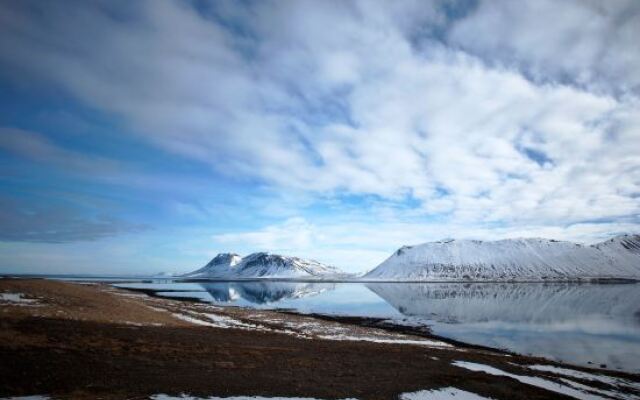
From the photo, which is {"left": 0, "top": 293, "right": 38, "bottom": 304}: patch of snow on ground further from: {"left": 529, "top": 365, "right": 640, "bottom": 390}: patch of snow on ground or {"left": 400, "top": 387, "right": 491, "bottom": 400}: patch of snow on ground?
{"left": 529, "top": 365, "right": 640, "bottom": 390}: patch of snow on ground

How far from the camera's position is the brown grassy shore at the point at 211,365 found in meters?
15.6

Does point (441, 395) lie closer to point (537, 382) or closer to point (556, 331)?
point (537, 382)

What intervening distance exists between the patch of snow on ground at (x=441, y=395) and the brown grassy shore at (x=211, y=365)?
0.49 meters

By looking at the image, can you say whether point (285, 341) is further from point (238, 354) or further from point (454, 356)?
point (454, 356)

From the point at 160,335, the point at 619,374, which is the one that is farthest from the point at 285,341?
the point at 619,374

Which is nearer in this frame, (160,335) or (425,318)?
(160,335)

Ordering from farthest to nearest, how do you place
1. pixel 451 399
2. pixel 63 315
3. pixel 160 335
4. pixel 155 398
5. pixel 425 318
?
pixel 425 318 < pixel 63 315 < pixel 160 335 < pixel 451 399 < pixel 155 398

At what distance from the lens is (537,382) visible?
2212cm

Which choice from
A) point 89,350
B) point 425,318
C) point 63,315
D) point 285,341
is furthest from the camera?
point 425,318

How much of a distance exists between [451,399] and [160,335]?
19.8 metres

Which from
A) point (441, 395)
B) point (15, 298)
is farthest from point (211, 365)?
point (15, 298)

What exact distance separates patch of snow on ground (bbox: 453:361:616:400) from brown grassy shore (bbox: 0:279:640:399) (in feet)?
0.63

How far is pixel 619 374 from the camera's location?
27953 mm

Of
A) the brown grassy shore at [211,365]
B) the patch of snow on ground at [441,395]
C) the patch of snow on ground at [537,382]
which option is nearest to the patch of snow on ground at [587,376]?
the brown grassy shore at [211,365]
